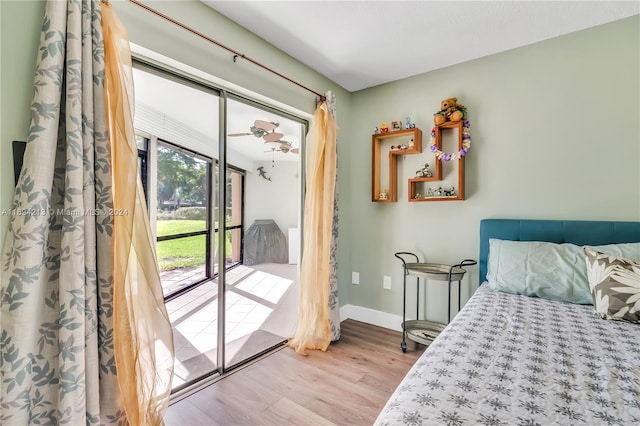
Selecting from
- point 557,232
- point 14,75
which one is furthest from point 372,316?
point 14,75

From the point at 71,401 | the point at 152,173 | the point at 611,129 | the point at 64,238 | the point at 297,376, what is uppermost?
the point at 611,129

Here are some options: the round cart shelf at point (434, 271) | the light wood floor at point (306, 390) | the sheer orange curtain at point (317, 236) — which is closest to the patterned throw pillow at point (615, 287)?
the round cart shelf at point (434, 271)

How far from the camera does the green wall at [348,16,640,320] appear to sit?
6.39 feet

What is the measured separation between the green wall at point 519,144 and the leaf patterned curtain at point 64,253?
7.38 feet

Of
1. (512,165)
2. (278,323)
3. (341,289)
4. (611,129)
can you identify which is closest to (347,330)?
(341,289)

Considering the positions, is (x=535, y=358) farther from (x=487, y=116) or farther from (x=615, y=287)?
(x=487, y=116)

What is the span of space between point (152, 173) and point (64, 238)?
2.30ft

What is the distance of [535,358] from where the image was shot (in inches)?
42.5

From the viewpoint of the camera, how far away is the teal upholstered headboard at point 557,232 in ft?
6.15

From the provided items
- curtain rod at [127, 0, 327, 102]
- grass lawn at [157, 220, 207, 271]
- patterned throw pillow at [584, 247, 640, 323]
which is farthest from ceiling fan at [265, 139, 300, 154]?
patterned throw pillow at [584, 247, 640, 323]

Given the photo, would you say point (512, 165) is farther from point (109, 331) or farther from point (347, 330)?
point (109, 331)

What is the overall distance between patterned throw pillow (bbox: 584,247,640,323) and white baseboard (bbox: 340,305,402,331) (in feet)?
5.20

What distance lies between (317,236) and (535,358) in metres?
1.70

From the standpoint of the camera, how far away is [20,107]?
3.87 feet
